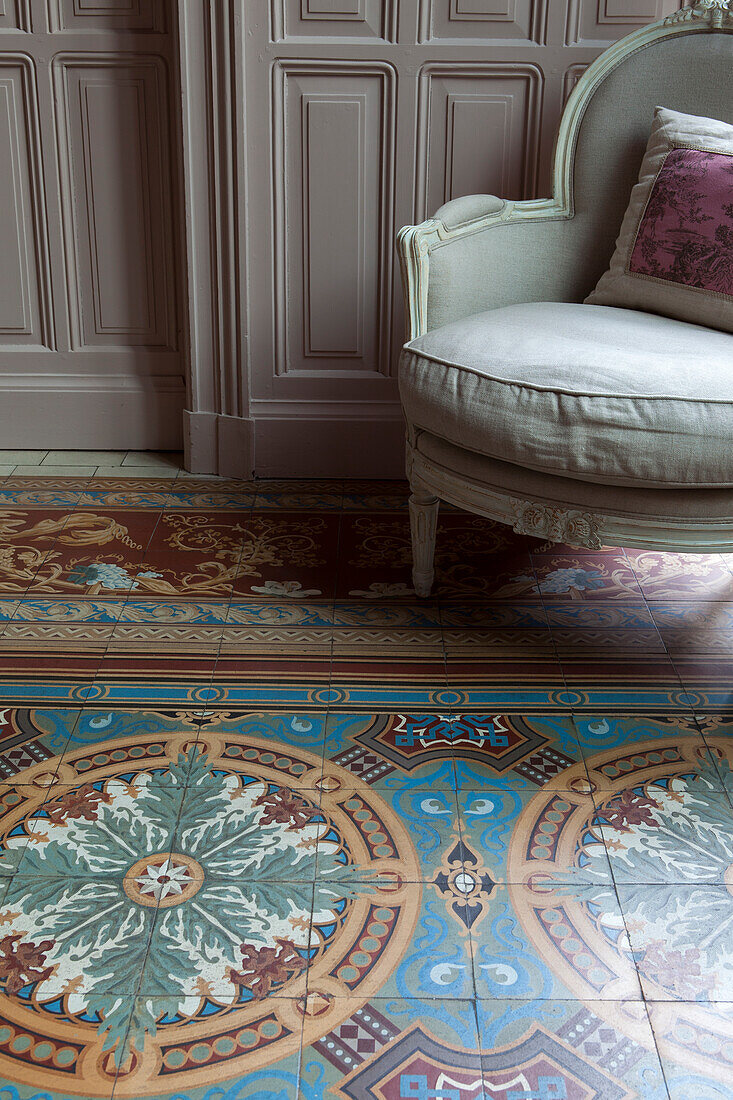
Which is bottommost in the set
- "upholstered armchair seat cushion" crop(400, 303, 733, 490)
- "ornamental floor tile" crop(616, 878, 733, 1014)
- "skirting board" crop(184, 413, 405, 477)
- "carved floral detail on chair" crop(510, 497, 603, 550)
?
"ornamental floor tile" crop(616, 878, 733, 1014)

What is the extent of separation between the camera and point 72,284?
252cm

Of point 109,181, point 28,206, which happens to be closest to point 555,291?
point 109,181

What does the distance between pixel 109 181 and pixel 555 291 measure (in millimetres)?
1138

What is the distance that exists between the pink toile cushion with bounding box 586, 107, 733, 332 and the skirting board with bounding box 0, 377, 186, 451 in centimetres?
118

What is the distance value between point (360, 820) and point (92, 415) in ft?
5.30

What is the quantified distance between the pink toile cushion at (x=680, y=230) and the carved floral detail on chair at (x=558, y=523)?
1.67ft

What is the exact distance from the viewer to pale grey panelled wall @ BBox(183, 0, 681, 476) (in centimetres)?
220

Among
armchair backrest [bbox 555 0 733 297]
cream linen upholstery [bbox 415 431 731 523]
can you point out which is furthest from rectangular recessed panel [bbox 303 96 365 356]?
cream linen upholstery [bbox 415 431 731 523]

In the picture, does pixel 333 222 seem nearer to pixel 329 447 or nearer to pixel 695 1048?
pixel 329 447

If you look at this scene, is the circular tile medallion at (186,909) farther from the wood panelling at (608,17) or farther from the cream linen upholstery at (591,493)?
the wood panelling at (608,17)

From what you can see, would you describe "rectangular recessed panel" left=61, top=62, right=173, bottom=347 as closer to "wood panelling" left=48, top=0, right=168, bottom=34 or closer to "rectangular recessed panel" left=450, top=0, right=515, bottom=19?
"wood panelling" left=48, top=0, right=168, bottom=34

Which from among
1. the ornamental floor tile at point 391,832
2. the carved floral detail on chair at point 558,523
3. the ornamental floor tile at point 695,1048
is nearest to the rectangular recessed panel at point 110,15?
the carved floral detail on chair at point 558,523

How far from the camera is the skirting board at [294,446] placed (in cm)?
247

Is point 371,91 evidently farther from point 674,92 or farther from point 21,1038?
point 21,1038
